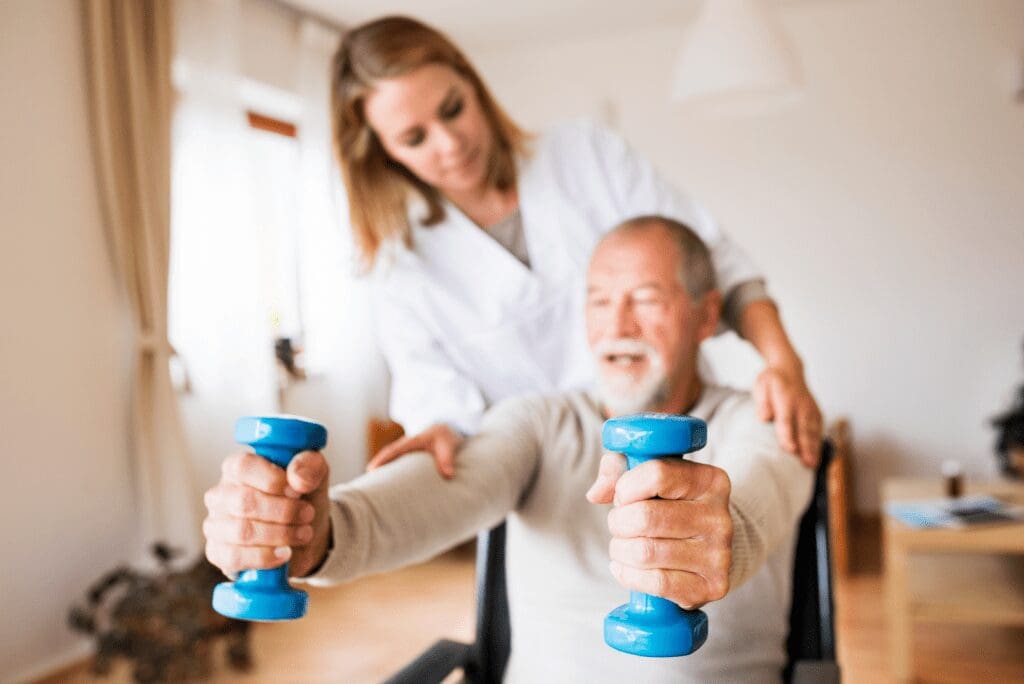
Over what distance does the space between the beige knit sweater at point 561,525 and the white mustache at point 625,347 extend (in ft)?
0.45

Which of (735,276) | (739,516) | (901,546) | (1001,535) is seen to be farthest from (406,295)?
(1001,535)

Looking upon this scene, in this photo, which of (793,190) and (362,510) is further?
(793,190)

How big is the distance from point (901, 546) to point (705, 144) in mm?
2932

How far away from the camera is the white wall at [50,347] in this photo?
9.54 feet

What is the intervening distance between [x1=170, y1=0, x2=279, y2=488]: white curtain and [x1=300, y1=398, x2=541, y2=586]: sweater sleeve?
8.14 feet

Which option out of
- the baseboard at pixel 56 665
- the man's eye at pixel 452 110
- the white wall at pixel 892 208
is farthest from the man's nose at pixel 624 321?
the white wall at pixel 892 208

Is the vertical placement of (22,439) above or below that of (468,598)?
above

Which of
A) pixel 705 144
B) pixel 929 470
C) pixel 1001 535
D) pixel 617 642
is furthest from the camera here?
pixel 705 144

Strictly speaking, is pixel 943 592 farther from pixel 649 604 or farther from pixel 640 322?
pixel 649 604

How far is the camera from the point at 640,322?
1.37 metres

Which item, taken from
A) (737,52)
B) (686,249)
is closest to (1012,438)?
(737,52)

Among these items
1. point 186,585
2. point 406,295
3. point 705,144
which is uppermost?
point 705,144

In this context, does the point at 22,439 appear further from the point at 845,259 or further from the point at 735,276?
the point at 845,259

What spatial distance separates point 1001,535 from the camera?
293 centimetres
